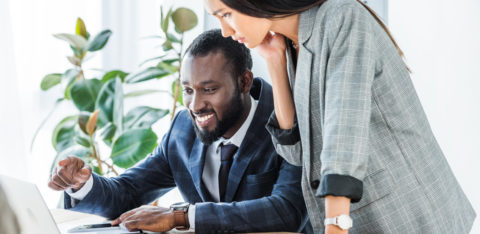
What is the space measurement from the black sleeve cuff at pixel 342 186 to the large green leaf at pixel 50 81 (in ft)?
5.86

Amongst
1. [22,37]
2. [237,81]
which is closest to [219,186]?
[237,81]

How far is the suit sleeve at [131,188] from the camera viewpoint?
4.86ft

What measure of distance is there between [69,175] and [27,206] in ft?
2.02

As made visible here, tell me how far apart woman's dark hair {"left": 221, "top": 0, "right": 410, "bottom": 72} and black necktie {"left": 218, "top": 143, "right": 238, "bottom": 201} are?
62 centimetres

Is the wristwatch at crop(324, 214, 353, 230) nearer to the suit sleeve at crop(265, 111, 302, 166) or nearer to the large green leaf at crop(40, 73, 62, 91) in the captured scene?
the suit sleeve at crop(265, 111, 302, 166)

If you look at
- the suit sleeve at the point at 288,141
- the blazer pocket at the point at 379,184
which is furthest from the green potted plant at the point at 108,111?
the blazer pocket at the point at 379,184

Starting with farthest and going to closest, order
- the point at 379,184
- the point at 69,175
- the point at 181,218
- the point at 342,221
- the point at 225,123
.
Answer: the point at 225,123 → the point at 69,175 → the point at 181,218 → the point at 379,184 → the point at 342,221

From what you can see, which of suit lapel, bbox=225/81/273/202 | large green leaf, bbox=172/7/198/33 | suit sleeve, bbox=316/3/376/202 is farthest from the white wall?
suit sleeve, bbox=316/3/376/202

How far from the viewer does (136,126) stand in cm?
224

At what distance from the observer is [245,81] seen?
5.00 feet

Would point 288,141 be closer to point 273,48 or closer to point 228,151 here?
point 273,48

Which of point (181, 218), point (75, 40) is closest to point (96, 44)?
point (75, 40)

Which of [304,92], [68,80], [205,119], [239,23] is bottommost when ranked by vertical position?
[68,80]

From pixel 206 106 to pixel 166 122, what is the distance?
4.92ft
